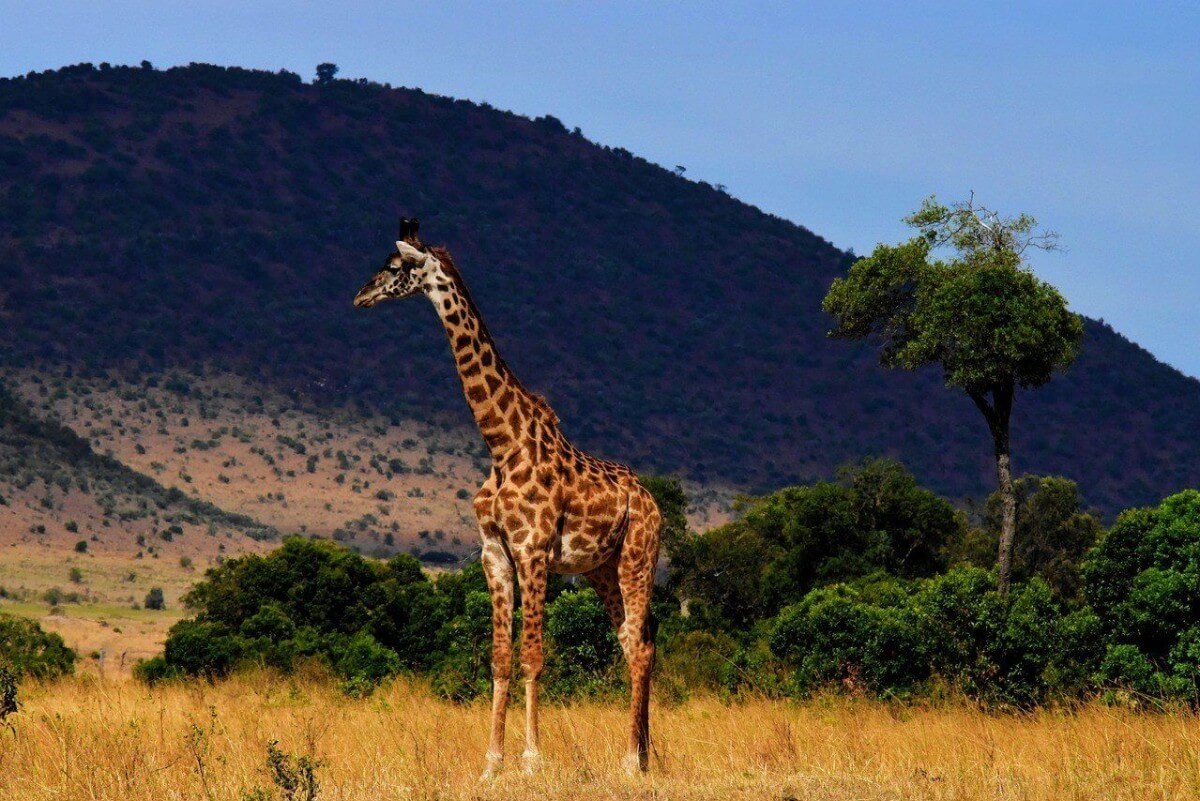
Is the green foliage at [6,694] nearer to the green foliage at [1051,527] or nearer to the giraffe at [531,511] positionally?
the giraffe at [531,511]

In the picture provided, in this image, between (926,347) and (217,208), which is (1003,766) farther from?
(217,208)

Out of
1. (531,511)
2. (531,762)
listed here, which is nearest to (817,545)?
(531,511)

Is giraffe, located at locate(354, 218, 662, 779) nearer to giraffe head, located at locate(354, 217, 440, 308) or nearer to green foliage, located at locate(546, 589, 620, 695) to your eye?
giraffe head, located at locate(354, 217, 440, 308)

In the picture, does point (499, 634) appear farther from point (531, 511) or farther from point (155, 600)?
point (155, 600)

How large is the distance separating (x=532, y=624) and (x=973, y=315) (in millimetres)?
23465

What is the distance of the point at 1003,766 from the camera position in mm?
13297

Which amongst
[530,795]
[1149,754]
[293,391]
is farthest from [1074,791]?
[293,391]

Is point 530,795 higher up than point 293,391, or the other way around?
point 293,391

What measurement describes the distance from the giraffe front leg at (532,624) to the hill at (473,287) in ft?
359

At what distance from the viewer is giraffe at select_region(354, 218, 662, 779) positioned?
13.5 meters

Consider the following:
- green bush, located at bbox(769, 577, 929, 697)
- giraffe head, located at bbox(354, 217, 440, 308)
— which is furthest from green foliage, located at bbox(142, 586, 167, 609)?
giraffe head, located at bbox(354, 217, 440, 308)

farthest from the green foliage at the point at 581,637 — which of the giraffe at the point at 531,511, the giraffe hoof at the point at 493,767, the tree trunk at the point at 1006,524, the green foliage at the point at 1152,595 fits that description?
the giraffe hoof at the point at 493,767

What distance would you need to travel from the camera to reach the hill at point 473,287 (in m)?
131

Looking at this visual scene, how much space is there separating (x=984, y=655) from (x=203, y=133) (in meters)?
160
